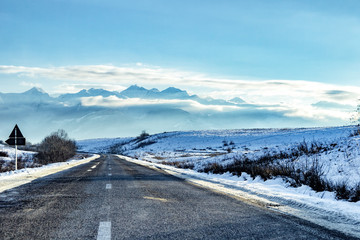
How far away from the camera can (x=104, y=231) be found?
15.9 feet

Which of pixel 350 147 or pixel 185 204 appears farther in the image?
pixel 350 147

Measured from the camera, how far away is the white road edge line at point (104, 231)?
14.8 feet

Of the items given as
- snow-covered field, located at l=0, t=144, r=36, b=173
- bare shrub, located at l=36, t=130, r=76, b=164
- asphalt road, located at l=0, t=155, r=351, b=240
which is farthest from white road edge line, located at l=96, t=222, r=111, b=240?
bare shrub, located at l=36, t=130, r=76, b=164

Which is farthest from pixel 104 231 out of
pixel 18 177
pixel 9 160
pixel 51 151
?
pixel 51 151

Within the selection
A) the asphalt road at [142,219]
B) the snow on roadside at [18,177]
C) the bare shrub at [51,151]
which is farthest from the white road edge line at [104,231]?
the bare shrub at [51,151]

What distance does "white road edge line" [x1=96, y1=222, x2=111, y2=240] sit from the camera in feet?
14.8

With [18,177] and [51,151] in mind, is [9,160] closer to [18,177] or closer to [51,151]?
[51,151]

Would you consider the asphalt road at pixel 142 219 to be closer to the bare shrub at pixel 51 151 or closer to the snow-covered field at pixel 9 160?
the snow-covered field at pixel 9 160

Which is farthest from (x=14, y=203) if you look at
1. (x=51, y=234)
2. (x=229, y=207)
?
(x=229, y=207)

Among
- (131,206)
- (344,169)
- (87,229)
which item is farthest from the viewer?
(344,169)

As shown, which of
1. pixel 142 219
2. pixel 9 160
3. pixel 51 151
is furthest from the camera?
pixel 51 151

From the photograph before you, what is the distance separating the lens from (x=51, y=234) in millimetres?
4695

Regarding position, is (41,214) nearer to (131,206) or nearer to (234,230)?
(131,206)

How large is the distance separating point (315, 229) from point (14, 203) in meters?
5.91
